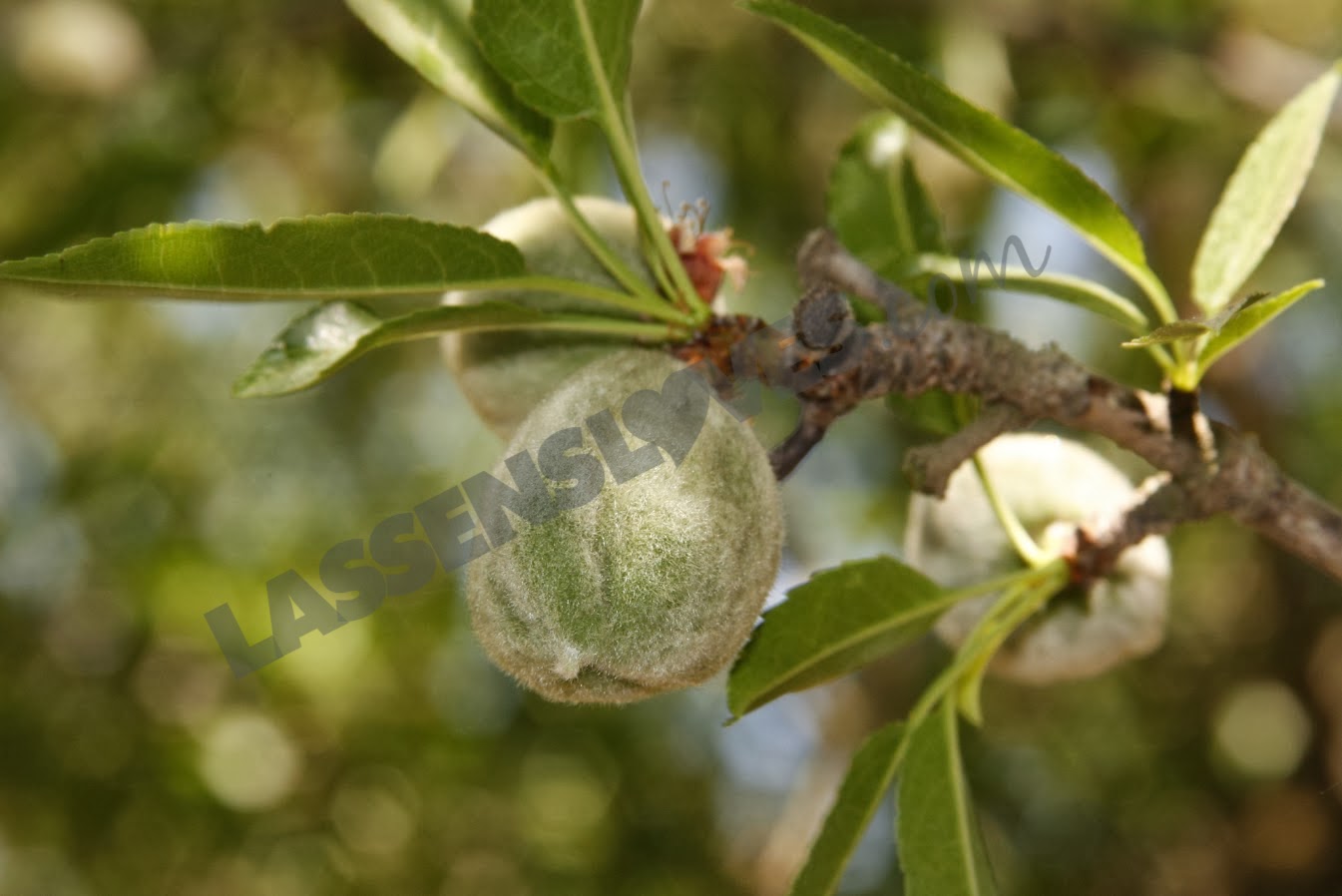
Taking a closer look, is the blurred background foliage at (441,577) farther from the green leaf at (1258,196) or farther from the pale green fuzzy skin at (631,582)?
the pale green fuzzy skin at (631,582)

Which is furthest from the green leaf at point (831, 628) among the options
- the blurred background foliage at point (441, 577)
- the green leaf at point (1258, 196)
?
the blurred background foliage at point (441, 577)

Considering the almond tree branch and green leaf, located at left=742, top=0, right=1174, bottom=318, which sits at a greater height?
green leaf, located at left=742, top=0, right=1174, bottom=318

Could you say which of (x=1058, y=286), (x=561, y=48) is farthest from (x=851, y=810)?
(x=561, y=48)

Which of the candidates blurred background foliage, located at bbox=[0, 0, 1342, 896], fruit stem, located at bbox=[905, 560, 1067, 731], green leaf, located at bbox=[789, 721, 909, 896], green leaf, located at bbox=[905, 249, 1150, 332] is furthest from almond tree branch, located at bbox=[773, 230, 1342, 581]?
blurred background foliage, located at bbox=[0, 0, 1342, 896]

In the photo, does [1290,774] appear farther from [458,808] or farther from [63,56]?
[63,56]

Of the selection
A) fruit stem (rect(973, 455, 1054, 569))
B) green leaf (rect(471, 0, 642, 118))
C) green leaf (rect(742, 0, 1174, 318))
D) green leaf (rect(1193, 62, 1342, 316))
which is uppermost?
green leaf (rect(471, 0, 642, 118))

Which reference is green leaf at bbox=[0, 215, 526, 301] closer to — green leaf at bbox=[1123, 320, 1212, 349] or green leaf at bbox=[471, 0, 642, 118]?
A: green leaf at bbox=[471, 0, 642, 118]

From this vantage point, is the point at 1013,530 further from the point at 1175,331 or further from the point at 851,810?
the point at 1175,331
